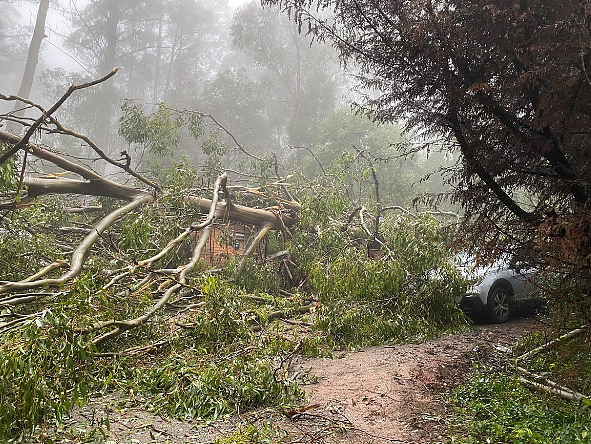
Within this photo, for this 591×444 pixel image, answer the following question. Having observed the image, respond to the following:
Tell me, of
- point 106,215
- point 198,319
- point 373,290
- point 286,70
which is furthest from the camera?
point 286,70

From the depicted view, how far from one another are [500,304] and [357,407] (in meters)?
4.54

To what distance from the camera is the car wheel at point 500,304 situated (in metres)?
8.02

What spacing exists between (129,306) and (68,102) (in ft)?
95.4

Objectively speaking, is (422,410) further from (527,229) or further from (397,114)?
(397,114)

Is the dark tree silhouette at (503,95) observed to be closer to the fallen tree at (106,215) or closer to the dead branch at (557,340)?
the dead branch at (557,340)

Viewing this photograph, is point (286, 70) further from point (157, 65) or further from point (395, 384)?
point (395, 384)

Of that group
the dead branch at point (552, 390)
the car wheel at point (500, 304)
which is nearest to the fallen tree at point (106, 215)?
the dead branch at point (552, 390)

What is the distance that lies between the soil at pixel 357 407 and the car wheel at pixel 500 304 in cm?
171

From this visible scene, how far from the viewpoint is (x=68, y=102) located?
101ft

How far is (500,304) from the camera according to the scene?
26.6 ft

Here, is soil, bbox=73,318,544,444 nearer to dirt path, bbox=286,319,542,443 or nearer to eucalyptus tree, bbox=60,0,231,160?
dirt path, bbox=286,319,542,443

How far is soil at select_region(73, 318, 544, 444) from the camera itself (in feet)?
12.4

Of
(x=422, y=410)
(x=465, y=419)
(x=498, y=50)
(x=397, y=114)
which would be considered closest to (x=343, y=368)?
(x=422, y=410)

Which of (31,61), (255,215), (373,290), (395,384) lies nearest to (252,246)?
(255,215)
